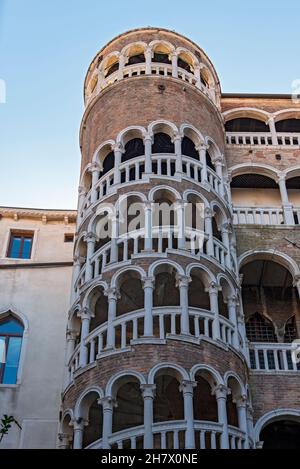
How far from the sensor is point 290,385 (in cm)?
1616

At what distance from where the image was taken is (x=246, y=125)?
24.3 m

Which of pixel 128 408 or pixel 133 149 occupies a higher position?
pixel 133 149

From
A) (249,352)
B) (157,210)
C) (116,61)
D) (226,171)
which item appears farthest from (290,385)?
(116,61)

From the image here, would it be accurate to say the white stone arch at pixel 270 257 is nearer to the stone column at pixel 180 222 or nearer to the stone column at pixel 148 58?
the stone column at pixel 180 222

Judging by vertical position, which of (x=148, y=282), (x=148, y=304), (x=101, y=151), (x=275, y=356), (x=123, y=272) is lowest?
(x=275, y=356)

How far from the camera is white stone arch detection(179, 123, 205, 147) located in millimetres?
19281

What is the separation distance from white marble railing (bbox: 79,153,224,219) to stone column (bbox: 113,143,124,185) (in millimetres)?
113

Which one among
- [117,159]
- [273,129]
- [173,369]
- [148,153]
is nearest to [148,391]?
[173,369]

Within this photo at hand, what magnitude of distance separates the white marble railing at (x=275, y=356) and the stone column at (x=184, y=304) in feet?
9.15

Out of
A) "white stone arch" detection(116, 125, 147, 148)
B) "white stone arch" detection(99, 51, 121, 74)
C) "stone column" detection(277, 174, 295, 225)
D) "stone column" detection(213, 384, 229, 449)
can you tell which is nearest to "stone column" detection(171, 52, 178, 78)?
"white stone arch" detection(99, 51, 121, 74)

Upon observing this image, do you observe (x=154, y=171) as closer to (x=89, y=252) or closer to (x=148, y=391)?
(x=89, y=252)

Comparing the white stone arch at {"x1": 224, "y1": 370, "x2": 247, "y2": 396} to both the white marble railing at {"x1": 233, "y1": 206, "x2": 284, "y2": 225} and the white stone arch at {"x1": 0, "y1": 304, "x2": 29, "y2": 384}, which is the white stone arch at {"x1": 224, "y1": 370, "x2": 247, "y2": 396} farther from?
the white stone arch at {"x1": 0, "y1": 304, "x2": 29, "y2": 384}

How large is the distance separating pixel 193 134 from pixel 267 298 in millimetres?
5471

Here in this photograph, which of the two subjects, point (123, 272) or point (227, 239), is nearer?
point (123, 272)
